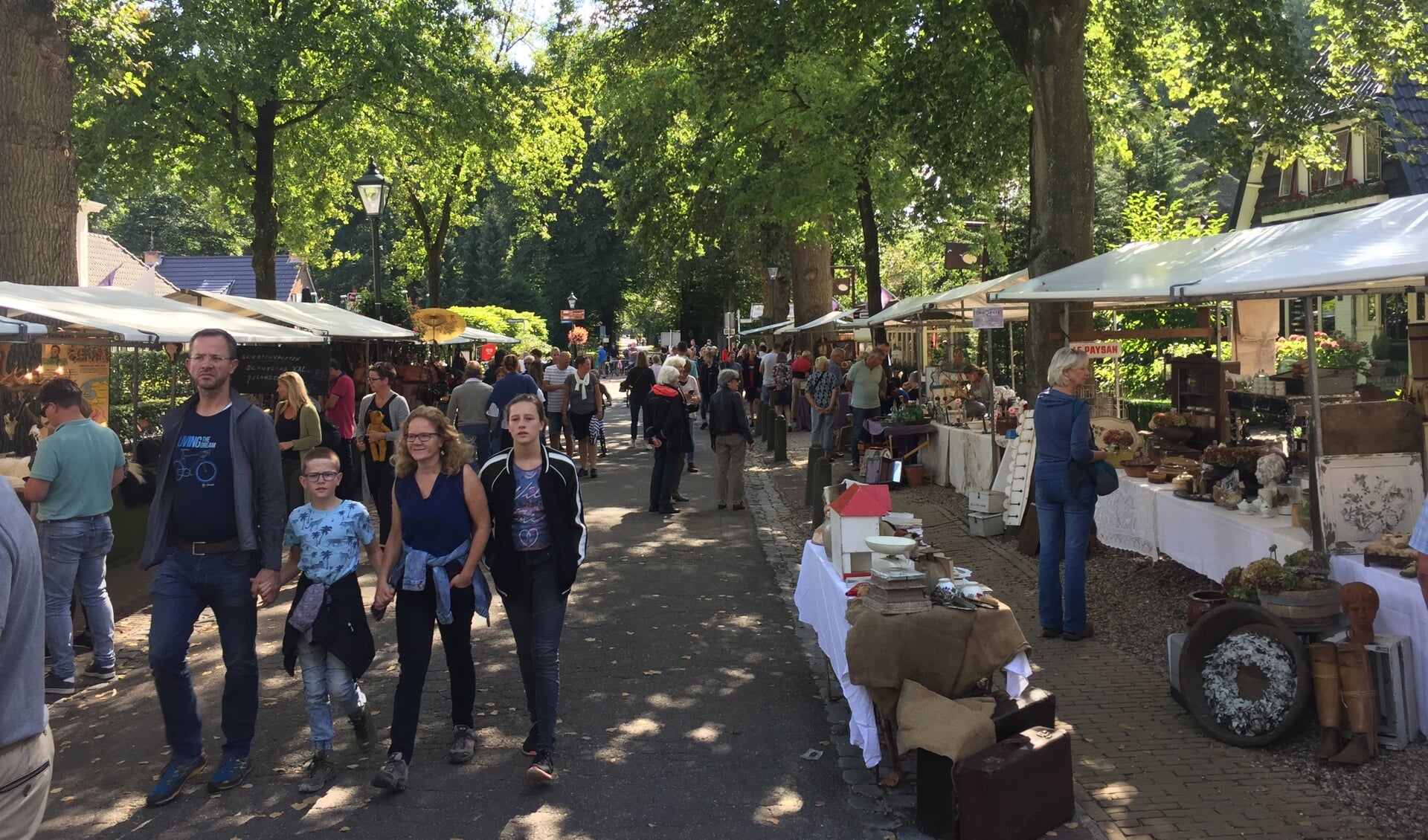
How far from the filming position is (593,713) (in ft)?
20.2

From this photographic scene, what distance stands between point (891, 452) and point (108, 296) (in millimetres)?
9669

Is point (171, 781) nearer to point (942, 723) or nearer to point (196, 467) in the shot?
point (196, 467)

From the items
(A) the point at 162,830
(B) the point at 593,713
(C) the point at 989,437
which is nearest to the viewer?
(A) the point at 162,830

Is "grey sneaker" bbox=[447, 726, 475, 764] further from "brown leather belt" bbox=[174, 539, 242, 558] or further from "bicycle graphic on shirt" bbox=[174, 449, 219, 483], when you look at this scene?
"bicycle graphic on shirt" bbox=[174, 449, 219, 483]

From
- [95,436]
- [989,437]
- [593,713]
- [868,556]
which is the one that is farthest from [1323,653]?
Answer: [989,437]

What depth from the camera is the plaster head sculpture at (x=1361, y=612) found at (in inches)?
199

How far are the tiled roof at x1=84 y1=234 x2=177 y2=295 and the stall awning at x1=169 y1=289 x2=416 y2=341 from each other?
21088 millimetres

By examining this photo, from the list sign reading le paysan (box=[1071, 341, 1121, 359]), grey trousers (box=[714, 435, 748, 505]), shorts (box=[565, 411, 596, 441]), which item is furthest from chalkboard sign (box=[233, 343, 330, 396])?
sign reading le paysan (box=[1071, 341, 1121, 359])

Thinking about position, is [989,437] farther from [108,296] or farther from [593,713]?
[108,296]

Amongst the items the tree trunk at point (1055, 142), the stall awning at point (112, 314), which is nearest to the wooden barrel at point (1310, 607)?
the tree trunk at point (1055, 142)

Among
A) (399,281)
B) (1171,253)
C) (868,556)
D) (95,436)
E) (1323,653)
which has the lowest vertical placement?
(1323,653)

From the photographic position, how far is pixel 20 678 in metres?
2.61

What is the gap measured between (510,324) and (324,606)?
37.2 m

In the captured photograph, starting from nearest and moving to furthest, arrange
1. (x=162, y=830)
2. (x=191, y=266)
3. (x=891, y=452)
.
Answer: (x=162, y=830) → (x=891, y=452) → (x=191, y=266)
